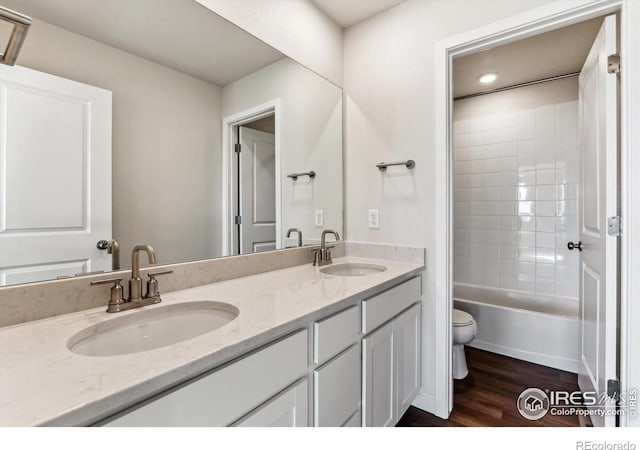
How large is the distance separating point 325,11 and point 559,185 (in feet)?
8.00

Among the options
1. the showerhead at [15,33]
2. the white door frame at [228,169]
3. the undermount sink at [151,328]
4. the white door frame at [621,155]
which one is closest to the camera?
the showerhead at [15,33]

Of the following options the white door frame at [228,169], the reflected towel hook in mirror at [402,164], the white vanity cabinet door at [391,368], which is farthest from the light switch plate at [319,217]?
the white vanity cabinet door at [391,368]

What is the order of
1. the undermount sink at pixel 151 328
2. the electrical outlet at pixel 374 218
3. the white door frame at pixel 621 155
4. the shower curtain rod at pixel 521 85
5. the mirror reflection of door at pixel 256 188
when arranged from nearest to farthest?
1. the undermount sink at pixel 151 328
2. the white door frame at pixel 621 155
3. the mirror reflection of door at pixel 256 188
4. the electrical outlet at pixel 374 218
5. the shower curtain rod at pixel 521 85

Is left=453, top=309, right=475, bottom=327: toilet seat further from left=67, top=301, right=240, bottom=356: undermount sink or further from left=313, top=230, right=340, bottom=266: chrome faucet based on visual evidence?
left=67, top=301, right=240, bottom=356: undermount sink

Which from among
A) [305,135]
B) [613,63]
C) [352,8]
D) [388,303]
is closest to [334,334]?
[388,303]

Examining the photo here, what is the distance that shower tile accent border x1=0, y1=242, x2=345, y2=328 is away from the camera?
854 millimetres

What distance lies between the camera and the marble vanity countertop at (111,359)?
0.51m

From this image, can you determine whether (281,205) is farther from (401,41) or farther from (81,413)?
(81,413)

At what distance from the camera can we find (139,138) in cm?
115

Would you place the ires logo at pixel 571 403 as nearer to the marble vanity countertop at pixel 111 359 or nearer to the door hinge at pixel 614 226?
the door hinge at pixel 614 226

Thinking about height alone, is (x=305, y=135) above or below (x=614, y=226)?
above

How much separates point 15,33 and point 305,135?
1341mm

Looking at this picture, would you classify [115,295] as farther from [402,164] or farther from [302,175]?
[402,164]
